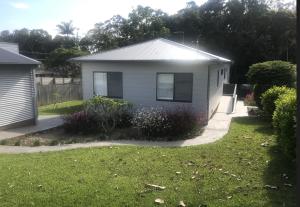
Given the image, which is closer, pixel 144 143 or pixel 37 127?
pixel 144 143

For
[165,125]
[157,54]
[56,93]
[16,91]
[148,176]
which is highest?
[157,54]

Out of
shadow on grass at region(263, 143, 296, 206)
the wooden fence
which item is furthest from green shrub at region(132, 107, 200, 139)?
the wooden fence

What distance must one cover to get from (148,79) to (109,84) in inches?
→ 93.4

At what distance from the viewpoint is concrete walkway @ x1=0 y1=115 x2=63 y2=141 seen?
12.2 meters

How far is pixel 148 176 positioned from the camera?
6.80 meters

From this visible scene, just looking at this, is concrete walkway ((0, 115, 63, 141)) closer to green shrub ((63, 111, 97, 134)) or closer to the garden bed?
the garden bed

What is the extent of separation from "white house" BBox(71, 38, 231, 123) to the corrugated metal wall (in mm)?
3535

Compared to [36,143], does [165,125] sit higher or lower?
higher

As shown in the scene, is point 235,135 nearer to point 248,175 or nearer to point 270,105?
point 270,105

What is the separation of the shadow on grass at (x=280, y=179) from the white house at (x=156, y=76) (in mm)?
6401

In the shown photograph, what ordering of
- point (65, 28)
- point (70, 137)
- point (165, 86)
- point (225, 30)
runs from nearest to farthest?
point (70, 137) < point (165, 86) < point (225, 30) < point (65, 28)

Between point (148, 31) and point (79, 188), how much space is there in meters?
39.2

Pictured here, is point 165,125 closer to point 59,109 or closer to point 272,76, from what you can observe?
point 272,76

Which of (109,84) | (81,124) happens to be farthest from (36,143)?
(109,84)
